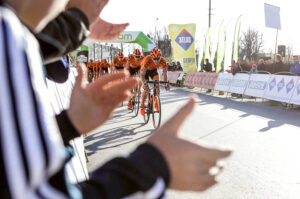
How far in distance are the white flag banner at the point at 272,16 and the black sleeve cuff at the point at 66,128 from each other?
15849mm

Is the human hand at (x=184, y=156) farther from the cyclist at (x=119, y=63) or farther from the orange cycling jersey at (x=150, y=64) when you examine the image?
the cyclist at (x=119, y=63)

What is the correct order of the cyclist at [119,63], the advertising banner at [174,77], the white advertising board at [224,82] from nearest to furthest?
1. the white advertising board at [224,82]
2. the cyclist at [119,63]
3. the advertising banner at [174,77]

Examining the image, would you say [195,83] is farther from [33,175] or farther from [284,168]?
[33,175]

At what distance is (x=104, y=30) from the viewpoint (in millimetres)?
1615

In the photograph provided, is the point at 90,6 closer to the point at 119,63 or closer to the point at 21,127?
the point at 21,127

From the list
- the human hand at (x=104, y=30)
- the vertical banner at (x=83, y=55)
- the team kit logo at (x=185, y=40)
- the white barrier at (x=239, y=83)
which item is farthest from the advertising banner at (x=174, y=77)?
the human hand at (x=104, y=30)

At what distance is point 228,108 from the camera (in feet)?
37.9

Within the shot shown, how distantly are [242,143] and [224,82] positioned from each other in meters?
10.5

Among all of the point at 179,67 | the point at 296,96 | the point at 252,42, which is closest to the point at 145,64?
the point at 296,96

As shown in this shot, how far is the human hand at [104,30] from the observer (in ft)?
5.24

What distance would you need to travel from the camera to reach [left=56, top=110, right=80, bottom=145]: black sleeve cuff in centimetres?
107

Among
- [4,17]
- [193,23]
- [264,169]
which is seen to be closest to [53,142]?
[4,17]

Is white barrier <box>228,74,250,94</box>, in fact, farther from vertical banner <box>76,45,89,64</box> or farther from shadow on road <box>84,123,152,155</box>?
vertical banner <box>76,45,89,64</box>

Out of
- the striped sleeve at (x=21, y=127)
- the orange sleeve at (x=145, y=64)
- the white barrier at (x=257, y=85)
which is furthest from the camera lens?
the white barrier at (x=257, y=85)
